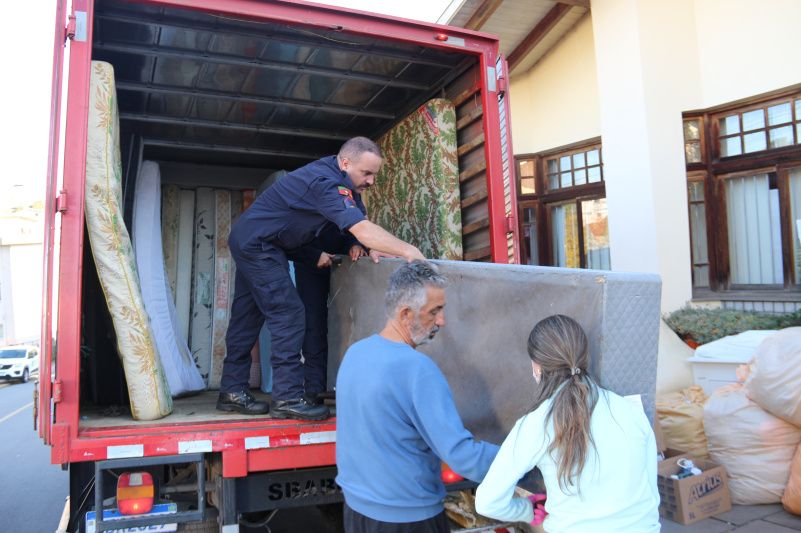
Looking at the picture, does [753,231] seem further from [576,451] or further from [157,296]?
Answer: [576,451]

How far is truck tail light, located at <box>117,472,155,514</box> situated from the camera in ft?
8.97

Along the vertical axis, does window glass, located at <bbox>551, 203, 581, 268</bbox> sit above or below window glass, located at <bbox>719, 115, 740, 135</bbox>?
below

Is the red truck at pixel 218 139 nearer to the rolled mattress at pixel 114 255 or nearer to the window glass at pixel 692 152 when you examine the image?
the rolled mattress at pixel 114 255

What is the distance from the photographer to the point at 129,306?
302cm

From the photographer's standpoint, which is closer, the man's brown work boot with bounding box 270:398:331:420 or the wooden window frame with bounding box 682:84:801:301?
the man's brown work boot with bounding box 270:398:331:420

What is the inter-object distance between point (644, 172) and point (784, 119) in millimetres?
1337

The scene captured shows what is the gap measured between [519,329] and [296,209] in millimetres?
1543

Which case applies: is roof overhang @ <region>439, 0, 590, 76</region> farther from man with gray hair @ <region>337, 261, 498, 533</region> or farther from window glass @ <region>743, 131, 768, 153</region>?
man with gray hair @ <region>337, 261, 498, 533</region>

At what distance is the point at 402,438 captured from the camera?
1.95 m

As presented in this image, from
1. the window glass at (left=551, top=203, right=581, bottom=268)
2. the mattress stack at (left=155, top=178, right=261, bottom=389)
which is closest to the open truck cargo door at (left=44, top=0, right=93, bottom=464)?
the mattress stack at (left=155, top=178, right=261, bottom=389)

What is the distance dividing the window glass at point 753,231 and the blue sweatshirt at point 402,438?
226 inches

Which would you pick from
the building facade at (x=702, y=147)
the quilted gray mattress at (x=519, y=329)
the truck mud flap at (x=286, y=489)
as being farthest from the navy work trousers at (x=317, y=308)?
the building facade at (x=702, y=147)

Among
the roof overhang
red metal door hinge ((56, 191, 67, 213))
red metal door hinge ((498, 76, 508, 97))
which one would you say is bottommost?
red metal door hinge ((56, 191, 67, 213))

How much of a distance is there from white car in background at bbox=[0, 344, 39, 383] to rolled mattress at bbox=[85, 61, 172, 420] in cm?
1855
